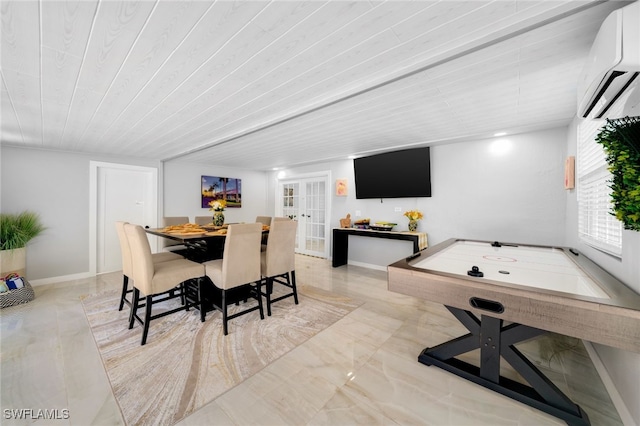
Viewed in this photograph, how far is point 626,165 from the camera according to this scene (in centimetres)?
103

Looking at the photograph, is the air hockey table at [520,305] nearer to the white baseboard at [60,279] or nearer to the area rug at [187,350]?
the area rug at [187,350]

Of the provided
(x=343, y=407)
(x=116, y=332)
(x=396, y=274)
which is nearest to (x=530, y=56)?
(x=396, y=274)

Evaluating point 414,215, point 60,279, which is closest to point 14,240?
point 60,279

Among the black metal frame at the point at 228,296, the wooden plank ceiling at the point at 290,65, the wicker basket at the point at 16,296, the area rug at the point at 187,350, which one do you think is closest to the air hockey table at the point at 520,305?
the area rug at the point at 187,350

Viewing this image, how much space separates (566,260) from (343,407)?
220cm

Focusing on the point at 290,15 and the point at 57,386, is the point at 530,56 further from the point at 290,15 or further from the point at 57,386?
the point at 57,386

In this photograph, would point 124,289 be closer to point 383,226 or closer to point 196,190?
point 196,190

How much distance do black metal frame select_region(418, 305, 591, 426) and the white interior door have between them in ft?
17.8

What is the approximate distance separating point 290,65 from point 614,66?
1660 mm

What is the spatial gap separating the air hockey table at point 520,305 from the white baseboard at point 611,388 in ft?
0.69

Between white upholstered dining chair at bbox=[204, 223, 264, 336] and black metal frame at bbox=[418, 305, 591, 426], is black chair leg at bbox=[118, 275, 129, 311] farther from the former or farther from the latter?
black metal frame at bbox=[418, 305, 591, 426]

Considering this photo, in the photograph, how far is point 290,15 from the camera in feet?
4.02

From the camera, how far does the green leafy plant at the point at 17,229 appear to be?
3338 millimetres

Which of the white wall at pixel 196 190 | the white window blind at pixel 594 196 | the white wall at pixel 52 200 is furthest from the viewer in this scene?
the white wall at pixel 196 190
